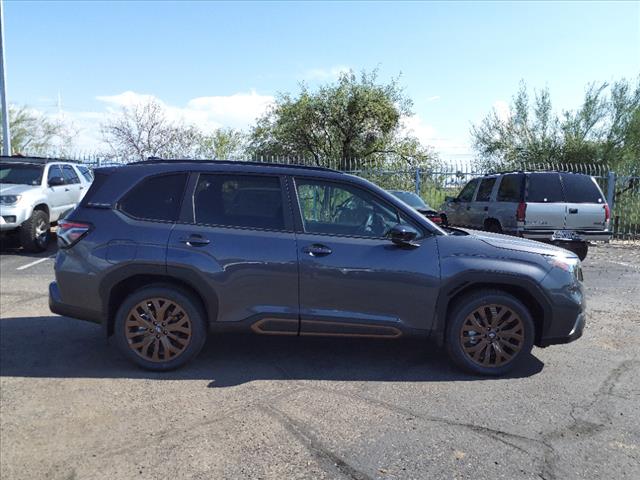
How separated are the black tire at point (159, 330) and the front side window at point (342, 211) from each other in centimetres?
126

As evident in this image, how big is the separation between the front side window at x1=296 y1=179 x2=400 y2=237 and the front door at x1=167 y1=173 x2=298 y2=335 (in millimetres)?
203

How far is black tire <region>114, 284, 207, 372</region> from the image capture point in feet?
15.1

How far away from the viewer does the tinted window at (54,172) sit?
11.5 m

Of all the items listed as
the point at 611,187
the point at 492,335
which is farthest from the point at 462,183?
the point at 492,335

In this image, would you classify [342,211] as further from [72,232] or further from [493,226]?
[493,226]

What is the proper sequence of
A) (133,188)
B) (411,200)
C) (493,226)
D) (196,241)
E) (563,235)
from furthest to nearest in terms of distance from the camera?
(411,200)
(493,226)
(563,235)
(133,188)
(196,241)

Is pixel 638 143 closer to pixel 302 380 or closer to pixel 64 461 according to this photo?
pixel 302 380

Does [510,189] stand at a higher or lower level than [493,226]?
Result: higher

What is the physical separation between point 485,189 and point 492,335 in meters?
7.51

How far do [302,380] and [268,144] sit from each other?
23.2 meters

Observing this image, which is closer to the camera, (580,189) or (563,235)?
(563,235)

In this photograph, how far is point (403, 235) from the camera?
4.46 m

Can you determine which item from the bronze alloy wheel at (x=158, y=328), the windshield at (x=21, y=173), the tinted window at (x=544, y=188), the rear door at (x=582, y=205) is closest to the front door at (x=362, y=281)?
the bronze alloy wheel at (x=158, y=328)

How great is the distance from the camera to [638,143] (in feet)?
66.3
